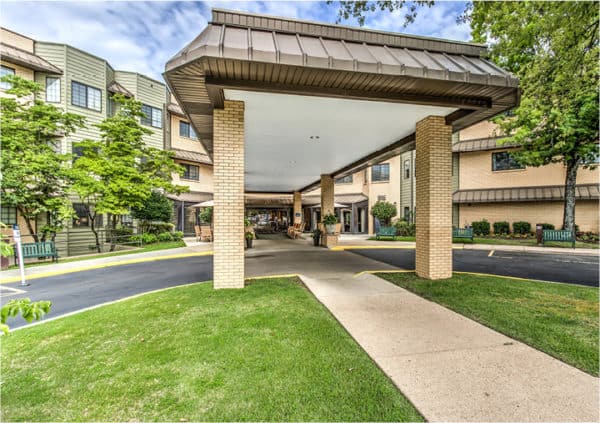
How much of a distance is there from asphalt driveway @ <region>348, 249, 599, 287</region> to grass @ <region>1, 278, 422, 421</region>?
654 cm

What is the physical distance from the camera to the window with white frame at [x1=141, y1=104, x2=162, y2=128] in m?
20.7

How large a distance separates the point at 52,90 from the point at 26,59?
1766mm

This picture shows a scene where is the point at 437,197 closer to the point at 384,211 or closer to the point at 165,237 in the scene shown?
the point at 384,211

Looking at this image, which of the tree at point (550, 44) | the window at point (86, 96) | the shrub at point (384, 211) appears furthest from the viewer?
the shrub at point (384, 211)

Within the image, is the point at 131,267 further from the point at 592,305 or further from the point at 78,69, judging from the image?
the point at 78,69

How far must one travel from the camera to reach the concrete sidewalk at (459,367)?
2.43m

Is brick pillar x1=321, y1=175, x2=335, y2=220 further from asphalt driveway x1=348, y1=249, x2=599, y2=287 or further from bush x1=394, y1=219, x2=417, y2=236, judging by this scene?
bush x1=394, y1=219, x2=417, y2=236

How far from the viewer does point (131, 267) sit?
399 inches

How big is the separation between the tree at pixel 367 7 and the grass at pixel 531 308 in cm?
623

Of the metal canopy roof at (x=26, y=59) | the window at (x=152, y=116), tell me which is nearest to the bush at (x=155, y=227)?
the window at (x=152, y=116)

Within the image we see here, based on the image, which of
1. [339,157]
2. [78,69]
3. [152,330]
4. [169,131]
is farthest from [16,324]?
[169,131]

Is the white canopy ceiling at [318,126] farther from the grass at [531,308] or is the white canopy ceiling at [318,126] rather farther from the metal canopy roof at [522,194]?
the metal canopy roof at [522,194]

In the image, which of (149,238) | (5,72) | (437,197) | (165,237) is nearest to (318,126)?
(437,197)

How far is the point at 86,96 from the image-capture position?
1723 cm
